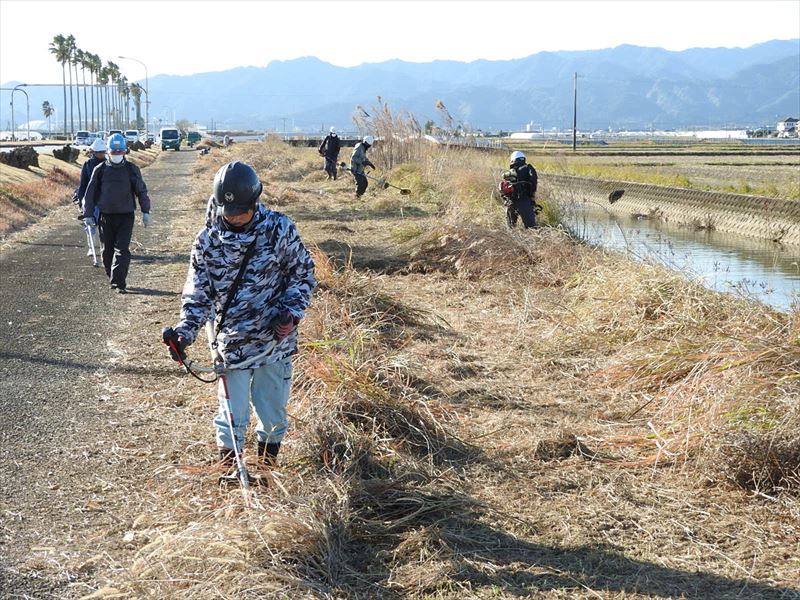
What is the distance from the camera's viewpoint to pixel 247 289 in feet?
14.2

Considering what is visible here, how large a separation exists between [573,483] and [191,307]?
2.10 meters

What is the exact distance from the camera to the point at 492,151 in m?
23.8

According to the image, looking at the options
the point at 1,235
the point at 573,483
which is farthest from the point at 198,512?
the point at 1,235

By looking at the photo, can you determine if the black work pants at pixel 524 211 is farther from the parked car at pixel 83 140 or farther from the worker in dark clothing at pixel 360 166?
the parked car at pixel 83 140

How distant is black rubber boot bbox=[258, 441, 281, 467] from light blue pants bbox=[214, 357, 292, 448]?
0.03 metres

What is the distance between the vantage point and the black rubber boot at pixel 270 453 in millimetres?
4637

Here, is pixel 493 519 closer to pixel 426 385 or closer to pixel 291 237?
pixel 291 237

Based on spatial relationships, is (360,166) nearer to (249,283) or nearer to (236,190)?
(249,283)

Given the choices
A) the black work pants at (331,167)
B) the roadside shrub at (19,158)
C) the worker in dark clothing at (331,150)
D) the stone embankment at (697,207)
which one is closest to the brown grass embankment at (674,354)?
the stone embankment at (697,207)

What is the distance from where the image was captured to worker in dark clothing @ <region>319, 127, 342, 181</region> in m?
26.2

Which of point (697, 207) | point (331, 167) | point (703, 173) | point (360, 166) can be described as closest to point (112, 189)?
point (360, 166)

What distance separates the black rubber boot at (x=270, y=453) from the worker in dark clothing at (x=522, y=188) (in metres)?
9.84

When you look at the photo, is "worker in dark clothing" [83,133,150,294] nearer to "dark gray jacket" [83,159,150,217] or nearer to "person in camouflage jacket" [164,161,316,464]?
"dark gray jacket" [83,159,150,217]

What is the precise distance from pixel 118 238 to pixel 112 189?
0.53 metres
